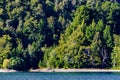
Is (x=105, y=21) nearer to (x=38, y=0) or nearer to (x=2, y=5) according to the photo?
(x=38, y=0)

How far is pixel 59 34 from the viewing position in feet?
559

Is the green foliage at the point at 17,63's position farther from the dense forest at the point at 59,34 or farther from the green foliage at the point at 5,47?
the green foliage at the point at 5,47

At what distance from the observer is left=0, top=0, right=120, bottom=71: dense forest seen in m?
146

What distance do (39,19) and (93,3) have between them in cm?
2010

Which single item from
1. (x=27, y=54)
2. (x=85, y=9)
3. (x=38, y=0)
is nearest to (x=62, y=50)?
(x=27, y=54)

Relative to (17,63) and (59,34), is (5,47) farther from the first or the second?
(59,34)

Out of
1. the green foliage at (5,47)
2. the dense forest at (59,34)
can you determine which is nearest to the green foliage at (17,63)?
the dense forest at (59,34)

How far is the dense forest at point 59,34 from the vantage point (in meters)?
146

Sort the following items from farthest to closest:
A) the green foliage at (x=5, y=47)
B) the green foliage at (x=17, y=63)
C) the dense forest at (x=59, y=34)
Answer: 1. the green foliage at (x=5, y=47)
2. the dense forest at (x=59, y=34)
3. the green foliage at (x=17, y=63)

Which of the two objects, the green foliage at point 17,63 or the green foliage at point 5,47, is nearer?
the green foliage at point 17,63

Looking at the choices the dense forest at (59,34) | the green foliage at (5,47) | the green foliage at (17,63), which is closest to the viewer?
the green foliage at (17,63)

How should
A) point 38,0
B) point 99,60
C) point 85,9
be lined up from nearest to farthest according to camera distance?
point 99,60 → point 85,9 → point 38,0

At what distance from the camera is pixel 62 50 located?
491 feet

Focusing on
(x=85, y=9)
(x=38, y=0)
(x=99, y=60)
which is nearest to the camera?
(x=99, y=60)
